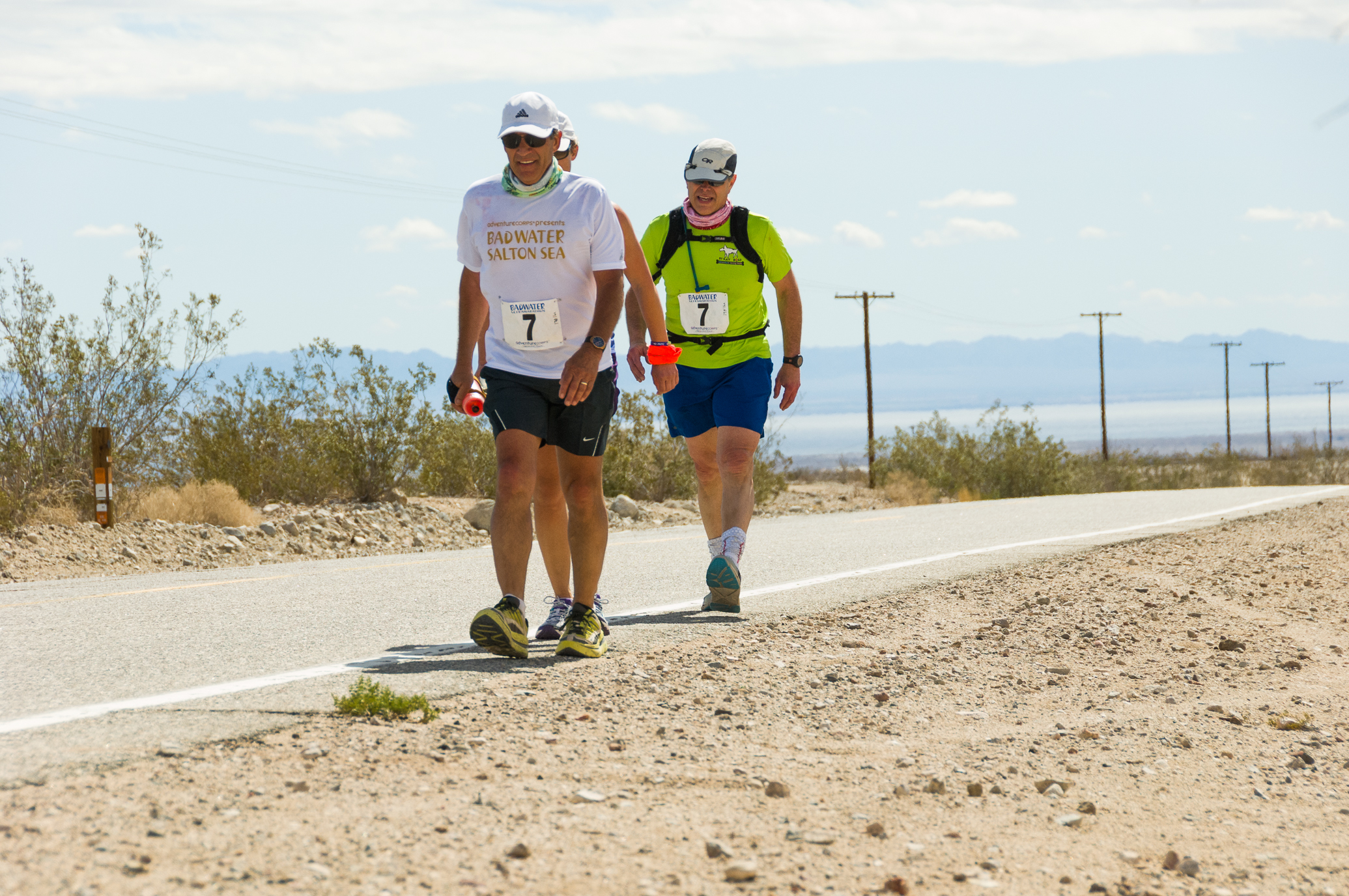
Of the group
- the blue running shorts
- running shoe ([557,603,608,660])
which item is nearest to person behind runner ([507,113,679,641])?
running shoe ([557,603,608,660])

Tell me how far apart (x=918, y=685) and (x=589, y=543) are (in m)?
1.46

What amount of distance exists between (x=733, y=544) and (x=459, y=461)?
43.5 ft

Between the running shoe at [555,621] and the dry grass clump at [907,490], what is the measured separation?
2192 centimetres

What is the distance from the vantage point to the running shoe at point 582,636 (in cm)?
497

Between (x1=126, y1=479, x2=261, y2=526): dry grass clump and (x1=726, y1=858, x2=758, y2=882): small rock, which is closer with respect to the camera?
(x1=726, y1=858, x2=758, y2=882): small rock

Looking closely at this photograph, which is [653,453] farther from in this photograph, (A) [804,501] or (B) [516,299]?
(B) [516,299]

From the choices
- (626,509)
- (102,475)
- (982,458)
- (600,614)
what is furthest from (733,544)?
(982,458)

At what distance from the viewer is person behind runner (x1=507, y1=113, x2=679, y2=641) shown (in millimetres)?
5316

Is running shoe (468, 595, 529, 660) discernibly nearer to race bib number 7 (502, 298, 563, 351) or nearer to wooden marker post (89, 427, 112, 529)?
race bib number 7 (502, 298, 563, 351)

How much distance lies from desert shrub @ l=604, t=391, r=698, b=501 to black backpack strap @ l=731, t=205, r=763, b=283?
42.6ft

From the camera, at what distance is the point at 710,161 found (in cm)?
655

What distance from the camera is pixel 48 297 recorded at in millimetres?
14297

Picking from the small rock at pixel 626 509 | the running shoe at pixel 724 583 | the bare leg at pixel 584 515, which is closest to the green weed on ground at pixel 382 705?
the bare leg at pixel 584 515

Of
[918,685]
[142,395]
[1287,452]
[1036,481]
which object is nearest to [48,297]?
[142,395]
